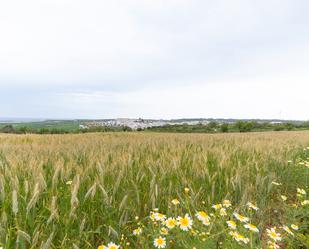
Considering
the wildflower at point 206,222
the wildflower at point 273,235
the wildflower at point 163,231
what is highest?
the wildflower at point 206,222

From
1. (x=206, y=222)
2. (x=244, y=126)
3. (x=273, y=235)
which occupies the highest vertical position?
(x=206, y=222)

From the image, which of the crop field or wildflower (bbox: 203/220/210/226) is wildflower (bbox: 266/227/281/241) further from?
wildflower (bbox: 203/220/210/226)

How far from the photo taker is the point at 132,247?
5.69 ft

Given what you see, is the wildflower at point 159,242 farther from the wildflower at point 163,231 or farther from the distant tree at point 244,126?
the distant tree at point 244,126

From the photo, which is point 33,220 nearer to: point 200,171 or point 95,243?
point 95,243

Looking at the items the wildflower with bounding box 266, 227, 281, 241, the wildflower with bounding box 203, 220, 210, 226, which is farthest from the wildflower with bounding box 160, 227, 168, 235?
the wildflower with bounding box 266, 227, 281, 241

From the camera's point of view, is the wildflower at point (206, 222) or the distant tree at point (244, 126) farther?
the distant tree at point (244, 126)

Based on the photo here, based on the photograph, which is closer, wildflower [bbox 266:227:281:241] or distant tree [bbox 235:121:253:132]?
wildflower [bbox 266:227:281:241]

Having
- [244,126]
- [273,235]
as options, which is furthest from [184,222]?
[244,126]

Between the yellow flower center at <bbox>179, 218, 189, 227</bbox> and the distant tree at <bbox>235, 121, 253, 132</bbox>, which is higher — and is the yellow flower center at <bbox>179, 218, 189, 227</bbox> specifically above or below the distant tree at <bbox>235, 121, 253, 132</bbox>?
above

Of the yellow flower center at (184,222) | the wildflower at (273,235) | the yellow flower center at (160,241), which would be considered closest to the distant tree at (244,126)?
the wildflower at (273,235)

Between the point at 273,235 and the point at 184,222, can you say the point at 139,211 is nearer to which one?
the point at 184,222

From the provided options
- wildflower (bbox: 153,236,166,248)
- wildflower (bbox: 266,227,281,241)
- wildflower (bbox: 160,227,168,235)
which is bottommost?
wildflower (bbox: 266,227,281,241)

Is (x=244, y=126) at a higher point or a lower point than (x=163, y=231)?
lower
